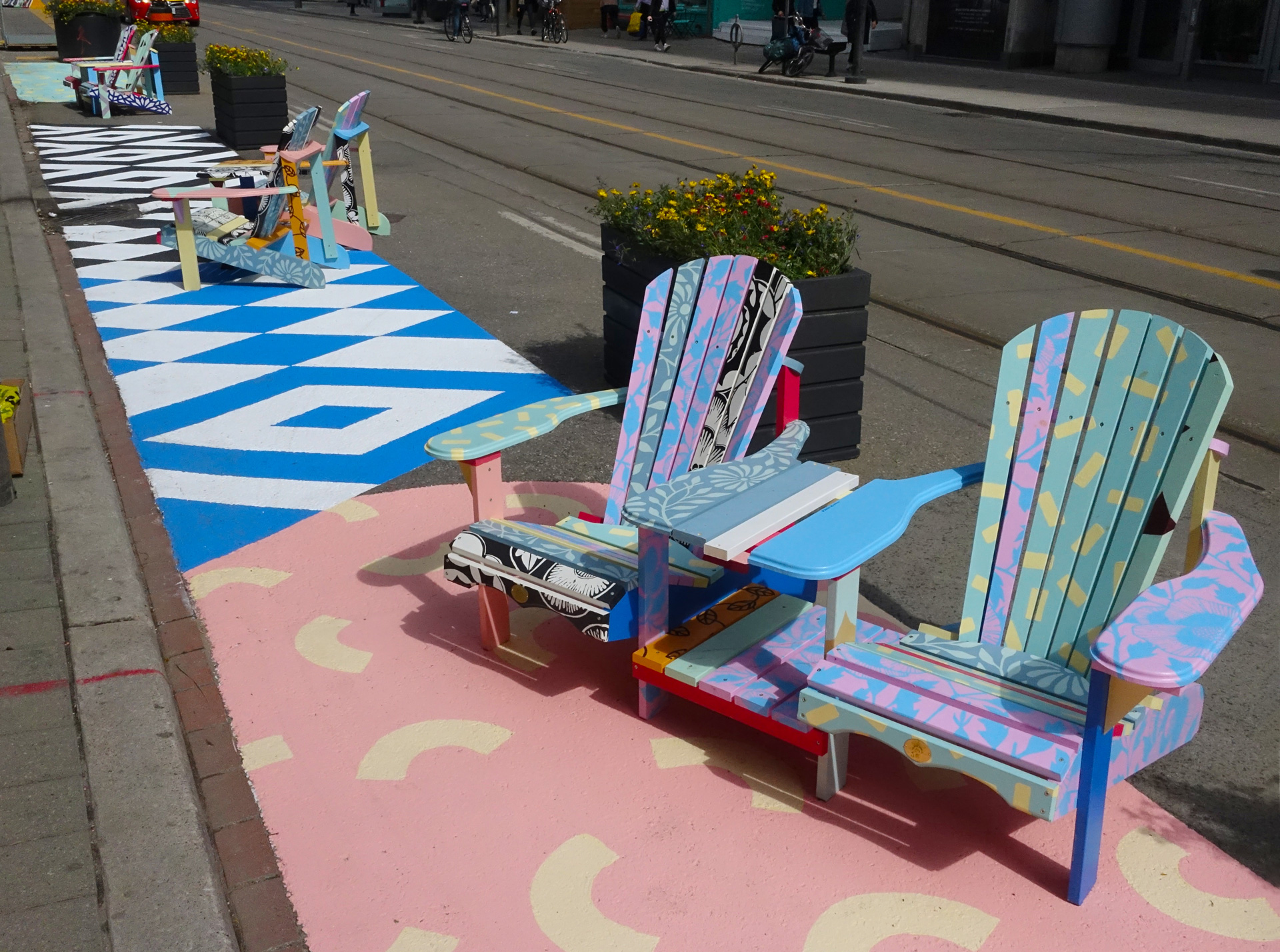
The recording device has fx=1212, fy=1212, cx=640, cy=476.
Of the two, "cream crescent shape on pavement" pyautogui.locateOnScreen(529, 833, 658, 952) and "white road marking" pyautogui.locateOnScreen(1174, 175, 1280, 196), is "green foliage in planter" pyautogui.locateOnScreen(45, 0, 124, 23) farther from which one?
"cream crescent shape on pavement" pyautogui.locateOnScreen(529, 833, 658, 952)

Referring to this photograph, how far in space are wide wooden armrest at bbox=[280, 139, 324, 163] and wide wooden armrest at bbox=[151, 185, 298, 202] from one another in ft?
0.66

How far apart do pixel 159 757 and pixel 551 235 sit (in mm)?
8320

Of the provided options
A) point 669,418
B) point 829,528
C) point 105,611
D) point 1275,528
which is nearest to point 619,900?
point 829,528

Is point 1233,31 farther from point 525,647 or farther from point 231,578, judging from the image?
point 231,578

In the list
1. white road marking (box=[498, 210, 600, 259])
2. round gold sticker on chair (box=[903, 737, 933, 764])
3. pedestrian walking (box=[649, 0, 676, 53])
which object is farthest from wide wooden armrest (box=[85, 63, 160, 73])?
pedestrian walking (box=[649, 0, 676, 53])

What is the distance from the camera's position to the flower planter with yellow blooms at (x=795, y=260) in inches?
226

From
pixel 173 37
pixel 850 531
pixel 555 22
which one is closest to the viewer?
pixel 850 531

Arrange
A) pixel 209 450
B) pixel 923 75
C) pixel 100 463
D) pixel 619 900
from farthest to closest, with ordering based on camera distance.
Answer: pixel 923 75 < pixel 209 450 < pixel 100 463 < pixel 619 900

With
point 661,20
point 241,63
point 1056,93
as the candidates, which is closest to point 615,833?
point 241,63

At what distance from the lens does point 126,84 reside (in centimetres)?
1958

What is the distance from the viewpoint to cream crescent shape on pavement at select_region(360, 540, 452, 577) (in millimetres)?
4828

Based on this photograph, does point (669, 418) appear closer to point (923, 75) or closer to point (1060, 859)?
point (1060, 859)

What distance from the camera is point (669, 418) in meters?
4.58

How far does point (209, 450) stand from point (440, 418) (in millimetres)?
1180
